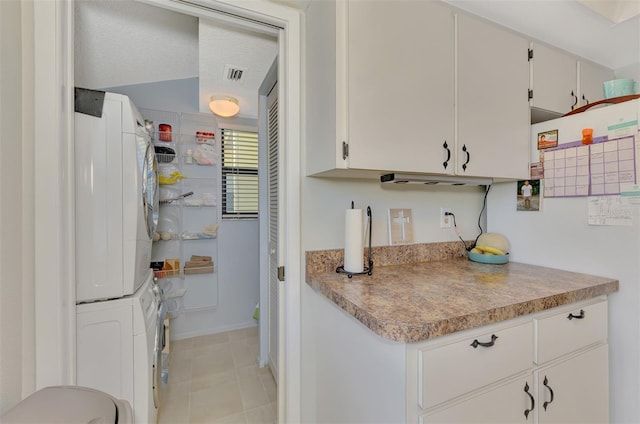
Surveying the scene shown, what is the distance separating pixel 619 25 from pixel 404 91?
4.57 feet

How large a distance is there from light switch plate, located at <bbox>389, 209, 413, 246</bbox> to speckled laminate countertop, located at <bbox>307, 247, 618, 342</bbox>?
0.16 meters

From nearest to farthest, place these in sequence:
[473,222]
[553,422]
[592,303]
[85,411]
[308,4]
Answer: [85,411]
[553,422]
[592,303]
[308,4]
[473,222]

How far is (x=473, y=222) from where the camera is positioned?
68.6 inches

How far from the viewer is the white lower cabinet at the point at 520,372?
2.44ft

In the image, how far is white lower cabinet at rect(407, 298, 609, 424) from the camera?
74cm

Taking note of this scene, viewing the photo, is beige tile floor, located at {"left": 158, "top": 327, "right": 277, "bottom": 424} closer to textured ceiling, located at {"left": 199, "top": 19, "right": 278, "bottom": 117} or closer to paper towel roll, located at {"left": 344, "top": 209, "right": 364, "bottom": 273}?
paper towel roll, located at {"left": 344, "top": 209, "right": 364, "bottom": 273}

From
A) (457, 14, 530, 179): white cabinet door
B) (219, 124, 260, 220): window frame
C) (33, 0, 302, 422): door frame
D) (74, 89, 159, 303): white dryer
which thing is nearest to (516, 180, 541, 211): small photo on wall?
(457, 14, 530, 179): white cabinet door

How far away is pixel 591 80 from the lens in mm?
1661

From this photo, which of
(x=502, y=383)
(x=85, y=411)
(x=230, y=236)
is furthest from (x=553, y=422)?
(x=230, y=236)

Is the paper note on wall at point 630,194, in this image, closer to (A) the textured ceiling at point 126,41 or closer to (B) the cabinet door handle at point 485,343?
(B) the cabinet door handle at point 485,343

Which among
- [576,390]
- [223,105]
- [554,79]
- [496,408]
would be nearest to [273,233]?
[223,105]

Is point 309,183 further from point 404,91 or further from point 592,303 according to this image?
point 592,303

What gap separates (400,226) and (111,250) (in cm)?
145

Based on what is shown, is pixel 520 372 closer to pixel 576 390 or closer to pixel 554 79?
pixel 576 390
